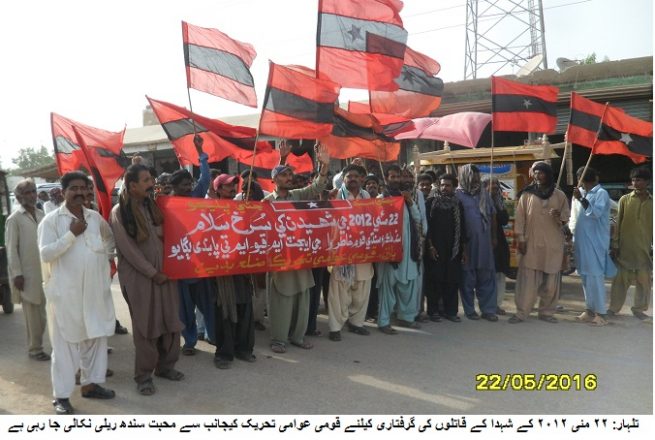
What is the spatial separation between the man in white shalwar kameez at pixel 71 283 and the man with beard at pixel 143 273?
7.6 inches

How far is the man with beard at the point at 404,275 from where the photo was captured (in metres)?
5.99

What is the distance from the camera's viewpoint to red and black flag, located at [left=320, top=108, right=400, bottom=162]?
19.9ft

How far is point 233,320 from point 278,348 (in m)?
0.61

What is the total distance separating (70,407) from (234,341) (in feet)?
4.81

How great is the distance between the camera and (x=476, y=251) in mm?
6469

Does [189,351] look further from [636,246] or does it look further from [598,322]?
[636,246]

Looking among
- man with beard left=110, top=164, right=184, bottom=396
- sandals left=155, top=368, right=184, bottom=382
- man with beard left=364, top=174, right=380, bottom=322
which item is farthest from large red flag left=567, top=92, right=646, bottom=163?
sandals left=155, top=368, right=184, bottom=382

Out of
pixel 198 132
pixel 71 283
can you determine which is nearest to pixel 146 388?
pixel 71 283

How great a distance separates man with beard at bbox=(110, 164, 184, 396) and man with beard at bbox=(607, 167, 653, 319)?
16.5 ft

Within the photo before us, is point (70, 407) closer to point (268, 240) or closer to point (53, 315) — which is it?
point (53, 315)

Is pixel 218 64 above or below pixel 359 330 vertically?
above

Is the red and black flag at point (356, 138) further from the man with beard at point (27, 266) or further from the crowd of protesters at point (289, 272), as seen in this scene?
the man with beard at point (27, 266)

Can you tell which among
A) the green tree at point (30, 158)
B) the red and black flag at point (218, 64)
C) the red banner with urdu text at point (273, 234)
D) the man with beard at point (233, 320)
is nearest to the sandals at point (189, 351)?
the man with beard at point (233, 320)

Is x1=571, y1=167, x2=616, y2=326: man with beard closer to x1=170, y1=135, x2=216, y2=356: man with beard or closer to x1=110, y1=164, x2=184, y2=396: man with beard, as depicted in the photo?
x1=170, y1=135, x2=216, y2=356: man with beard
